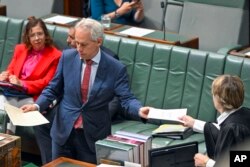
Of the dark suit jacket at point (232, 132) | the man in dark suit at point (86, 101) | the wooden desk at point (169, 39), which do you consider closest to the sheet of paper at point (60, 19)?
the wooden desk at point (169, 39)

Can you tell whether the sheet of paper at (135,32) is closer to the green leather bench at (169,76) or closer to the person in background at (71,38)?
the green leather bench at (169,76)

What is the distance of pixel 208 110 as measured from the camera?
4.26 m

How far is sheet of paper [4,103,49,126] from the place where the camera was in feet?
11.0

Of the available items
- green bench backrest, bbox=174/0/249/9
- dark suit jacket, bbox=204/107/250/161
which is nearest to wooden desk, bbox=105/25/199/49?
green bench backrest, bbox=174/0/249/9

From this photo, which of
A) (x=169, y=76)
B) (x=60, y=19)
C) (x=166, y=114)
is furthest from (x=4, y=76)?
(x=166, y=114)

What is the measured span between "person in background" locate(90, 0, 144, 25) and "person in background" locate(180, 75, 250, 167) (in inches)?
104

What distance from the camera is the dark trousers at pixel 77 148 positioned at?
349cm

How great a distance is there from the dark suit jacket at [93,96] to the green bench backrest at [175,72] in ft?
3.06

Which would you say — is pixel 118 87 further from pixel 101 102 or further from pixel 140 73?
pixel 140 73

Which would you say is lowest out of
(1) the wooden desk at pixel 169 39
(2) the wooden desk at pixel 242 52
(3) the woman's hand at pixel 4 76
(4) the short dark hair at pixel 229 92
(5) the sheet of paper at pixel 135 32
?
(3) the woman's hand at pixel 4 76

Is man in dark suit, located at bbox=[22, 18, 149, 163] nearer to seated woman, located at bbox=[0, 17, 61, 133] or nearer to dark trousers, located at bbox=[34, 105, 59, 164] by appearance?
dark trousers, located at bbox=[34, 105, 59, 164]

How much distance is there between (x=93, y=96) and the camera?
3434 millimetres

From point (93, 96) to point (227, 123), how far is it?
833 mm

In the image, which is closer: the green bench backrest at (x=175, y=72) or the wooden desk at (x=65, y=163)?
the wooden desk at (x=65, y=163)
